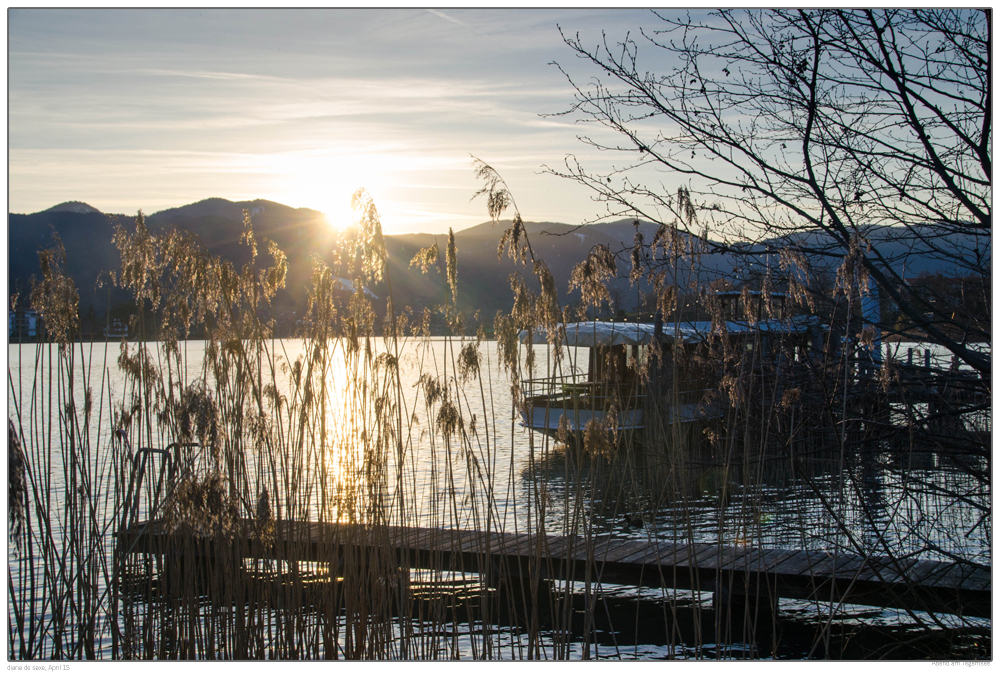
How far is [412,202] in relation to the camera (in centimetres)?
322

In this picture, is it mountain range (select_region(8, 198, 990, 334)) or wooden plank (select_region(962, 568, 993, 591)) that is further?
wooden plank (select_region(962, 568, 993, 591))

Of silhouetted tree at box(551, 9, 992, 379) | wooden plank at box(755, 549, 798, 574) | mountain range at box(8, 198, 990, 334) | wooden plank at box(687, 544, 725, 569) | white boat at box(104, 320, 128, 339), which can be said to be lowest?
wooden plank at box(687, 544, 725, 569)

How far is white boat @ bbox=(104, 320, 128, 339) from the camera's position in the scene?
9.62ft

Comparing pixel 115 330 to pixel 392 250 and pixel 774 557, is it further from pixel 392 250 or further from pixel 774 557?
pixel 774 557

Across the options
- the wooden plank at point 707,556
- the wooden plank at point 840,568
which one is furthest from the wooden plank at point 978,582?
the wooden plank at point 707,556

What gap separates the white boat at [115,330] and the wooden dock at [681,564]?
814 mm

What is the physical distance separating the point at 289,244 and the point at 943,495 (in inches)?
109

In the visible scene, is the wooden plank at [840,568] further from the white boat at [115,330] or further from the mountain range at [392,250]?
the white boat at [115,330]

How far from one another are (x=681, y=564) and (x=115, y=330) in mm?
3187

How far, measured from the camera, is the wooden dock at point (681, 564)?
2.78 meters

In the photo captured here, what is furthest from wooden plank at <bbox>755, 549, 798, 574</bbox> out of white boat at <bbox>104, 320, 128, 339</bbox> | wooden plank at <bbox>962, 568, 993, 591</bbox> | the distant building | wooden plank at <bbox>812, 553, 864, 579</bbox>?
the distant building

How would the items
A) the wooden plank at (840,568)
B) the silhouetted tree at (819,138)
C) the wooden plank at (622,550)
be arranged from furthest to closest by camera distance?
the wooden plank at (622,550) < the wooden plank at (840,568) < the silhouetted tree at (819,138)

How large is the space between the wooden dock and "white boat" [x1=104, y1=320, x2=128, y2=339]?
2.67 feet

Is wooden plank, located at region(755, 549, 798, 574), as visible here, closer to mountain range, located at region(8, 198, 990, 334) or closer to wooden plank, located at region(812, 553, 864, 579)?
wooden plank, located at region(812, 553, 864, 579)
